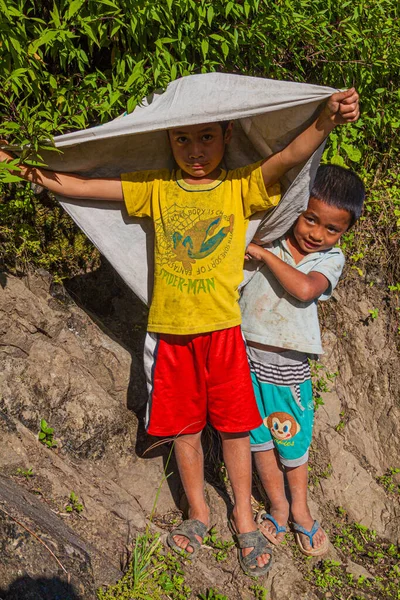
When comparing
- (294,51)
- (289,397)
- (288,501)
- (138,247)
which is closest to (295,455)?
(289,397)

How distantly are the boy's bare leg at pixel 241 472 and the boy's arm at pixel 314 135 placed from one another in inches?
54.6

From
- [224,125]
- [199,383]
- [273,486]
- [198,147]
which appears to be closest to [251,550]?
[273,486]

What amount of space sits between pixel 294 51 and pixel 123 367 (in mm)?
2217

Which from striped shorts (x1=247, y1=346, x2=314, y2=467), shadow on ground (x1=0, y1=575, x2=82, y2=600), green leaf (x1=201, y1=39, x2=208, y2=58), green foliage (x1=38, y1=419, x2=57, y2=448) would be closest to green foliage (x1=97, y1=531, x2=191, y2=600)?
shadow on ground (x1=0, y1=575, x2=82, y2=600)

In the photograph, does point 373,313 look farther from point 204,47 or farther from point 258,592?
point 204,47

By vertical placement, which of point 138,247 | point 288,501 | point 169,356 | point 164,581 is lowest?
point 288,501

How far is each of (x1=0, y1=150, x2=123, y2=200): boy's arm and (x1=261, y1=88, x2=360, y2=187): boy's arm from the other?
0.81 metres

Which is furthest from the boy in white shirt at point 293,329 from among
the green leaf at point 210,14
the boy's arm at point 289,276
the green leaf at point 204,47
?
the green leaf at point 210,14

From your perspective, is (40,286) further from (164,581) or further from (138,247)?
(164,581)

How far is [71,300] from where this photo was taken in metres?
4.32

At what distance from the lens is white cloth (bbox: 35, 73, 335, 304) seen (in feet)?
10.6

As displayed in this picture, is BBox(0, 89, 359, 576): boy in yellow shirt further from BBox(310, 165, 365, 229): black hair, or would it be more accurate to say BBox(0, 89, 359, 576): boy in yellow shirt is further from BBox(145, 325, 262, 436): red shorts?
BBox(310, 165, 365, 229): black hair

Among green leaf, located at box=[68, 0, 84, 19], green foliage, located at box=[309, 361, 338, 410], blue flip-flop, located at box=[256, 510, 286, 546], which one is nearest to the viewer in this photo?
green leaf, located at box=[68, 0, 84, 19]

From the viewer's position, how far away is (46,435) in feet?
12.5
